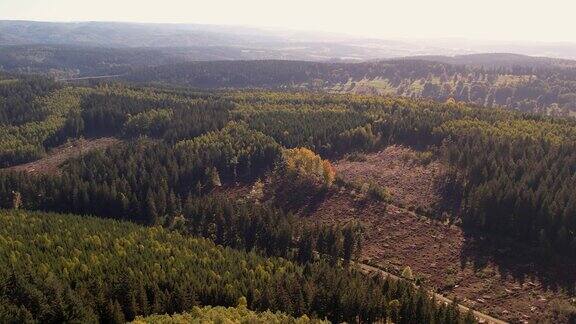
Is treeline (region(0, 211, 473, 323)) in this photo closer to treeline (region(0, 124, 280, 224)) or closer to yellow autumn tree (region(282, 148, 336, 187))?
treeline (region(0, 124, 280, 224))

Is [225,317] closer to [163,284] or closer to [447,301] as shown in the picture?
[163,284]

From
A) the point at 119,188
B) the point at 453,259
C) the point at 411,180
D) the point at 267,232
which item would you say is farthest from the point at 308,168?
the point at 453,259

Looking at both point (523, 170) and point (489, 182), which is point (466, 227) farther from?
point (523, 170)

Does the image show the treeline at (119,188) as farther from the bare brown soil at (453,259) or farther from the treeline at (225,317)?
the treeline at (225,317)

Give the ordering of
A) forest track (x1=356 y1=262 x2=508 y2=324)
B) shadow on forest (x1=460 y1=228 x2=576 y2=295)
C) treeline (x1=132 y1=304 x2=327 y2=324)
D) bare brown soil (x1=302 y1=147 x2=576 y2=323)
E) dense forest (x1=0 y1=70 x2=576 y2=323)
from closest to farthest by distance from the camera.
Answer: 1. treeline (x1=132 y1=304 x2=327 y2=324)
2. dense forest (x1=0 y1=70 x2=576 y2=323)
3. forest track (x1=356 y1=262 x2=508 y2=324)
4. bare brown soil (x1=302 y1=147 x2=576 y2=323)
5. shadow on forest (x1=460 y1=228 x2=576 y2=295)

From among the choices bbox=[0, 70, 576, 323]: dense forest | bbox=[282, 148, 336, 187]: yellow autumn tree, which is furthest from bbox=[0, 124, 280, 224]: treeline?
bbox=[282, 148, 336, 187]: yellow autumn tree

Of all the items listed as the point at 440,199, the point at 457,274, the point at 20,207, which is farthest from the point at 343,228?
the point at 20,207
